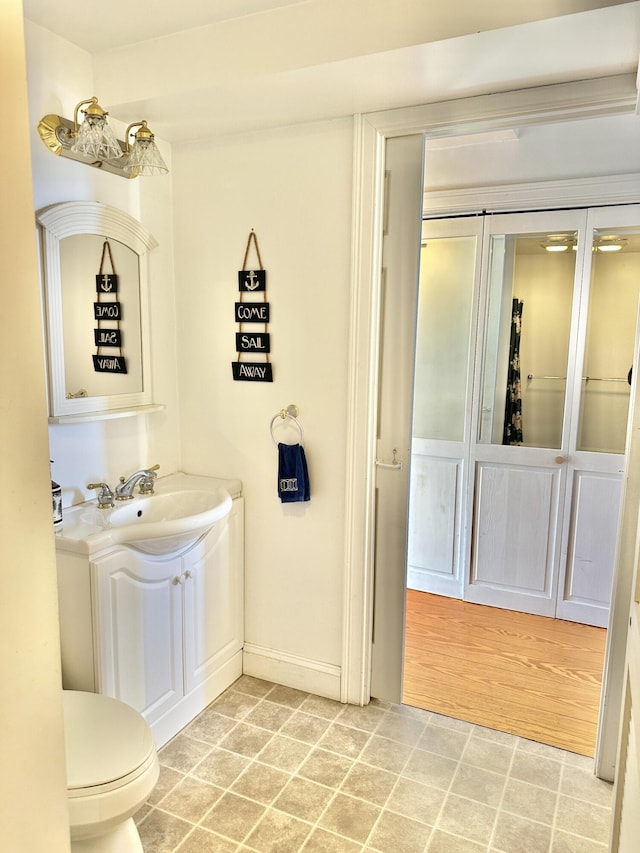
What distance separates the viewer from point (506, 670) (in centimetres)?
285

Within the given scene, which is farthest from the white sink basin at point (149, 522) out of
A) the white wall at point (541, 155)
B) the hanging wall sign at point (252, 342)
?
the white wall at point (541, 155)

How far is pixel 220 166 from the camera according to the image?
249cm

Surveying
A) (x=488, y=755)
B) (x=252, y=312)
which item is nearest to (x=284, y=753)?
(x=488, y=755)

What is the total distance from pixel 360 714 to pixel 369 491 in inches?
36.6

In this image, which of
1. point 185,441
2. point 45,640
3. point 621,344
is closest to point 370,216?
point 185,441

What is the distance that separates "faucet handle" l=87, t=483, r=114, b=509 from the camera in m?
2.21

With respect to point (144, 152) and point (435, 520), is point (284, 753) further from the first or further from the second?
point (144, 152)

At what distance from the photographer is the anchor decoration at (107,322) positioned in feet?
7.48

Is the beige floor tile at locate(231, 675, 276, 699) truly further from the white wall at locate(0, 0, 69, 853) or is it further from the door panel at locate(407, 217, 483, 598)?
the white wall at locate(0, 0, 69, 853)

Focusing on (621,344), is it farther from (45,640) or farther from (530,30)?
(45,640)

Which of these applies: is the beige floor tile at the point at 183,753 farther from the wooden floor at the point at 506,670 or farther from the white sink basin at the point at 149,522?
the wooden floor at the point at 506,670

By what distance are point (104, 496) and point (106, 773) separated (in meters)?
0.98

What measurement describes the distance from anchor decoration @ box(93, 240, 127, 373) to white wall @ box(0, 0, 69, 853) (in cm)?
171

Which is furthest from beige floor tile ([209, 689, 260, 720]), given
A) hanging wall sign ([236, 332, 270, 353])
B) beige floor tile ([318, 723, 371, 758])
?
hanging wall sign ([236, 332, 270, 353])
